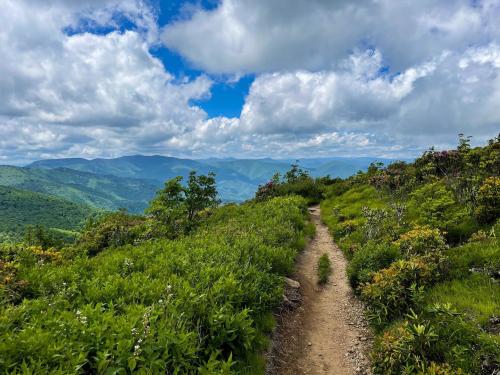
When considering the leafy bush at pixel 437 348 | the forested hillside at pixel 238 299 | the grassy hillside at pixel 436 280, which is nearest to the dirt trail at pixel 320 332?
the forested hillside at pixel 238 299

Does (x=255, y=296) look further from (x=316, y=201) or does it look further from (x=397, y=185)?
(x=316, y=201)

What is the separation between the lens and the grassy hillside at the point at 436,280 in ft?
22.8

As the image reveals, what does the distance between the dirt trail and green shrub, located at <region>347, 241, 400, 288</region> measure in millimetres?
706

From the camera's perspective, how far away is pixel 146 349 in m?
5.14

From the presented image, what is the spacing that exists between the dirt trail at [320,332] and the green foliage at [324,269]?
241 mm

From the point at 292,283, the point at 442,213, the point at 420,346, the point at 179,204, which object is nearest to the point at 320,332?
the point at 292,283

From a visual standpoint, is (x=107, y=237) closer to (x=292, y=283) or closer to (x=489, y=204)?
(x=292, y=283)

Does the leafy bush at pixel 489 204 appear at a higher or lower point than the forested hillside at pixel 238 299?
higher


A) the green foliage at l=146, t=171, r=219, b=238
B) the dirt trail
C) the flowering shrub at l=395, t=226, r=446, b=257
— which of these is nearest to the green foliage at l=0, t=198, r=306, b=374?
the dirt trail

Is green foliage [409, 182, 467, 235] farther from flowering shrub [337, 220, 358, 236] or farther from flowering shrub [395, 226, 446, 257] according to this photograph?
flowering shrub [337, 220, 358, 236]

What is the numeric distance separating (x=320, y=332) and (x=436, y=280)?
3.98 m

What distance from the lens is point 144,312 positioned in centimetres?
623

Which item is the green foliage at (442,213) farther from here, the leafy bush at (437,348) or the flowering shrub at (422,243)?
the leafy bush at (437,348)

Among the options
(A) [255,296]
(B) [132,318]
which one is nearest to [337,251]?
(A) [255,296]
